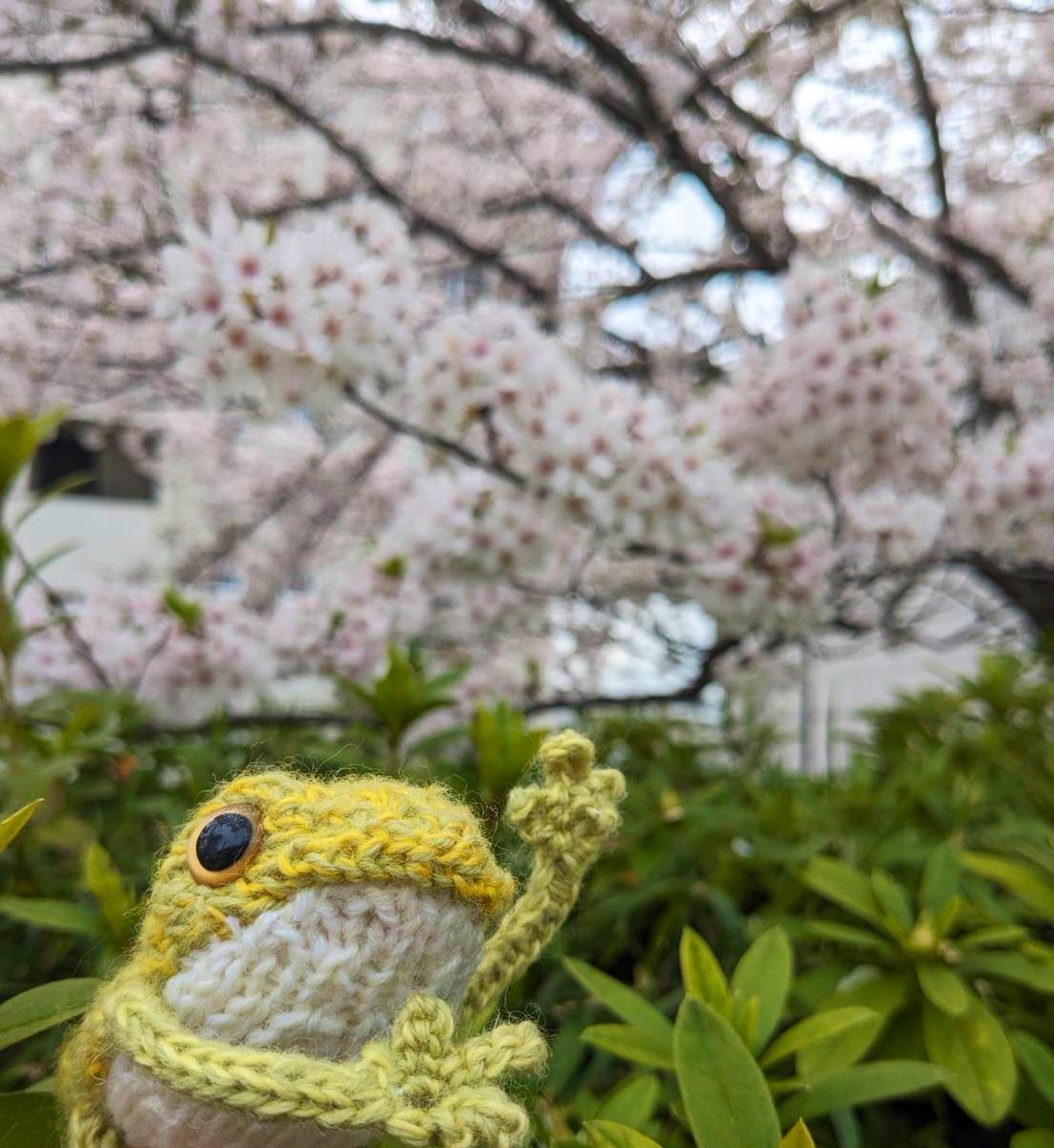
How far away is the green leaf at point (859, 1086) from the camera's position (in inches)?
24.7

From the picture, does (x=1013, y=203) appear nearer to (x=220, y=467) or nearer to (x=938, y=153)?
(x=938, y=153)

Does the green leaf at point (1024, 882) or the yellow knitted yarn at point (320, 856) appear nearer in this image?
the yellow knitted yarn at point (320, 856)

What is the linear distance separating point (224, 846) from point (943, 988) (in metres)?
0.64

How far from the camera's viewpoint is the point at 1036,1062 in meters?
0.71

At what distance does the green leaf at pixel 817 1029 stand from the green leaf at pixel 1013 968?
0.63ft

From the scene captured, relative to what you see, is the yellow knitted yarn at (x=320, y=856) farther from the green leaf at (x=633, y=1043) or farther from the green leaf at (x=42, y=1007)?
the green leaf at (x=633, y=1043)

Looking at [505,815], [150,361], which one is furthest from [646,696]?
[150,361]

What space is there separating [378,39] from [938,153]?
2.26m

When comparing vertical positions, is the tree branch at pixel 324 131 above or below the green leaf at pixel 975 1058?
above

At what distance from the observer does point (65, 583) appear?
8.34m

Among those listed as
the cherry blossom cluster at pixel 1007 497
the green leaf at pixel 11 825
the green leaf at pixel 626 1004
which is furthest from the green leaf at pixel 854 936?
the cherry blossom cluster at pixel 1007 497

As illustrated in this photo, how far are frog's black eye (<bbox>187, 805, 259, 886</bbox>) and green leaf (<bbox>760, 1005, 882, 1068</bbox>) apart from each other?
0.44 m

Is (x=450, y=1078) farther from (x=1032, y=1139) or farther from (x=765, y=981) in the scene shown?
(x=1032, y=1139)

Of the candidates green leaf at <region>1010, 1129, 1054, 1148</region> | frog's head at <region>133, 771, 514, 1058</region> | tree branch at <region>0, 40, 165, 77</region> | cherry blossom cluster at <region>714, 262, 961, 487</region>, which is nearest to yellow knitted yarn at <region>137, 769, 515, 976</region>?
frog's head at <region>133, 771, 514, 1058</region>
